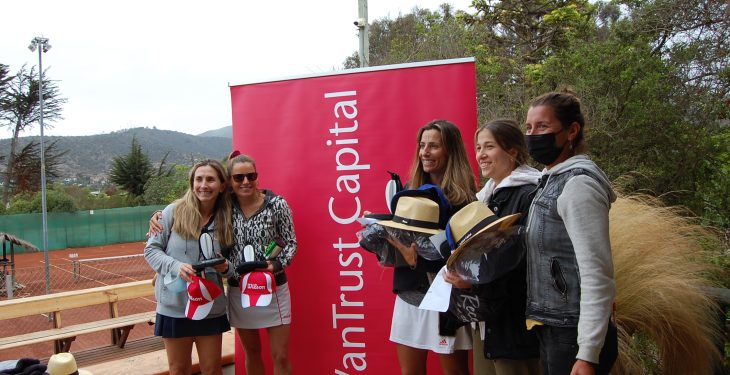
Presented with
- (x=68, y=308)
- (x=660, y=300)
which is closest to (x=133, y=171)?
(x=68, y=308)

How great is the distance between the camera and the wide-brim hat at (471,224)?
6.47 ft

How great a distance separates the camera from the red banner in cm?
337

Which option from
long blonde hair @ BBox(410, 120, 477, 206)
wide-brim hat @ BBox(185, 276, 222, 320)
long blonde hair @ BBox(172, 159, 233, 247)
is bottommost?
wide-brim hat @ BBox(185, 276, 222, 320)

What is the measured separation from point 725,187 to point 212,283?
429 centimetres

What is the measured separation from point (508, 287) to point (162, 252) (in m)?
2.09

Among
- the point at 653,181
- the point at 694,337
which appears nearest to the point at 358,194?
the point at 694,337

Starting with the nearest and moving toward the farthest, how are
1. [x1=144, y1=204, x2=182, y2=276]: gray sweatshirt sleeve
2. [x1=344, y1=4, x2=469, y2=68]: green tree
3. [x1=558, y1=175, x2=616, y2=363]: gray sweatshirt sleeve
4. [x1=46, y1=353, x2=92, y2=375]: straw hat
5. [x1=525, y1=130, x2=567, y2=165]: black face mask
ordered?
[x1=558, y1=175, x2=616, y2=363]: gray sweatshirt sleeve
[x1=525, y1=130, x2=567, y2=165]: black face mask
[x1=46, y1=353, x2=92, y2=375]: straw hat
[x1=144, y1=204, x2=182, y2=276]: gray sweatshirt sleeve
[x1=344, y1=4, x2=469, y2=68]: green tree

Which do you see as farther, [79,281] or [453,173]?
[79,281]

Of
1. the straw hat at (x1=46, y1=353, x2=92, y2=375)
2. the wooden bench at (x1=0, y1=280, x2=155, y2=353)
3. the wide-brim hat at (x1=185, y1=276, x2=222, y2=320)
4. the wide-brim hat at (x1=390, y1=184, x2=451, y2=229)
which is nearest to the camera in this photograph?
the straw hat at (x1=46, y1=353, x2=92, y2=375)

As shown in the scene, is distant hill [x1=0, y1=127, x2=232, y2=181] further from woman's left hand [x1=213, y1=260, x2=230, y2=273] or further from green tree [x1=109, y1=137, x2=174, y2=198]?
woman's left hand [x1=213, y1=260, x2=230, y2=273]

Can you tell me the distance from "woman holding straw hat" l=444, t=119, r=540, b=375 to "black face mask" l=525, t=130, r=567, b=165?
0.25 metres

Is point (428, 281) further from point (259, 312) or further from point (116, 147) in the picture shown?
point (116, 147)

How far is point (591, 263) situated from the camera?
1.69 m

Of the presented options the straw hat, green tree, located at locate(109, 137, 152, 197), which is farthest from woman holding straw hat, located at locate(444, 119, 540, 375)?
green tree, located at locate(109, 137, 152, 197)
